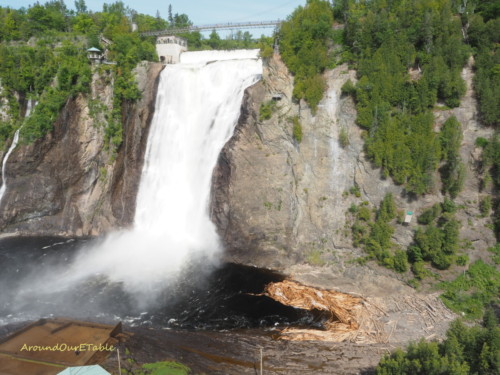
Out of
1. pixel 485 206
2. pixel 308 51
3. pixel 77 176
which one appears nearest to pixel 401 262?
pixel 485 206

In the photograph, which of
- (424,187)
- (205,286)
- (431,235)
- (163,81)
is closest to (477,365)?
(431,235)

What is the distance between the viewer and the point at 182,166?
3300 cm

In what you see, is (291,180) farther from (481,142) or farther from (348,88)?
(481,142)

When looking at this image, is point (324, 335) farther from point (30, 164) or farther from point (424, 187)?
point (30, 164)

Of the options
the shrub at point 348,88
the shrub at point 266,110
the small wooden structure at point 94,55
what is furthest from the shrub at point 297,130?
the small wooden structure at point 94,55

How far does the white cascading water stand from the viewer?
97.2ft

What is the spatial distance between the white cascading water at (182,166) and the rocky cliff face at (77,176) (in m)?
1.39

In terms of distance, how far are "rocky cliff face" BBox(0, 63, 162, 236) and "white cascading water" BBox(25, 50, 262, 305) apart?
4.55ft

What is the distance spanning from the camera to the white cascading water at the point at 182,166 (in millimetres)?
29633

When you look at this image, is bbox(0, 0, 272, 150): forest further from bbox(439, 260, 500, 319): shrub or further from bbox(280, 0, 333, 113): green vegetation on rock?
bbox(439, 260, 500, 319): shrub

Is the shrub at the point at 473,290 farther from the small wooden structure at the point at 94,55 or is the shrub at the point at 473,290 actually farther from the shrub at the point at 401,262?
the small wooden structure at the point at 94,55

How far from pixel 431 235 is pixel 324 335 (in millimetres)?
9658

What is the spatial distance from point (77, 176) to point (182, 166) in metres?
9.94

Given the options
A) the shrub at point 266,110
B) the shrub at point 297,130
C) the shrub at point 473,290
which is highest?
the shrub at point 266,110
